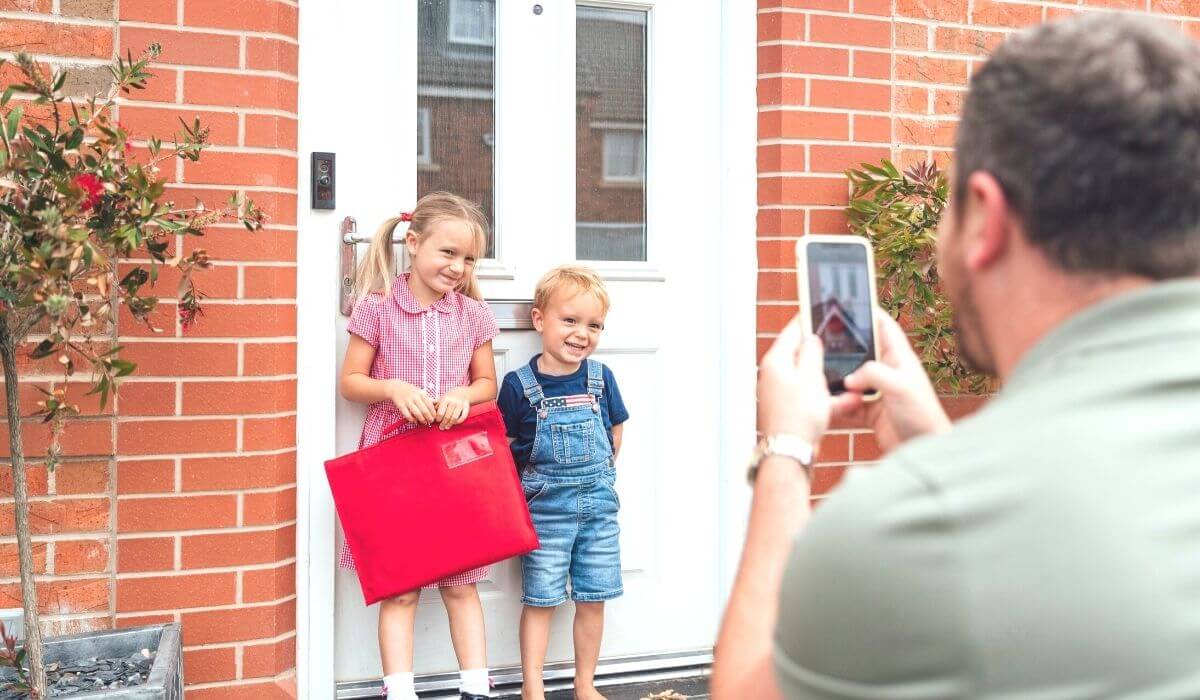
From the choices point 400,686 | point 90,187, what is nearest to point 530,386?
point 400,686

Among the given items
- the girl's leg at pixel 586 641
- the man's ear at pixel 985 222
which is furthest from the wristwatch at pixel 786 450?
the girl's leg at pixel 586 641

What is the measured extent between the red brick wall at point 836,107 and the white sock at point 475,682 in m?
1.23

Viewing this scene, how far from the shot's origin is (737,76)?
361 cm

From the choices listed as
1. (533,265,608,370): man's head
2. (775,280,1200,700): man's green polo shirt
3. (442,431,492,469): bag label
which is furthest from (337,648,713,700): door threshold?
(775,280,1200,700): man's green polo shirt

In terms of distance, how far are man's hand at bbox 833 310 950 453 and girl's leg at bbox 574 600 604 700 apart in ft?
6.73

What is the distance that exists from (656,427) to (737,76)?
3.76 feet

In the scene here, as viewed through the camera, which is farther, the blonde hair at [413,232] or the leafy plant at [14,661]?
the blonde hair at [413,232]

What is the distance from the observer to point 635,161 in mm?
3660

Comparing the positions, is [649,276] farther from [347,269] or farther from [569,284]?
[347,269]

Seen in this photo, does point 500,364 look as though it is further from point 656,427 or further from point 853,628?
point 853,628

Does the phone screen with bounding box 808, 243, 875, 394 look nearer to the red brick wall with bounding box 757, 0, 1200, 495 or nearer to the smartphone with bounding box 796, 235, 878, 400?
the smartphone with bounding box 796, 235, 878, 400

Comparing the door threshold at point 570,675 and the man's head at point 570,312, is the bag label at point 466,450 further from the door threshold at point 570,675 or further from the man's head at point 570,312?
the door threshold at point 570,675

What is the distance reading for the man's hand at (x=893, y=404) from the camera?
4.53 feet

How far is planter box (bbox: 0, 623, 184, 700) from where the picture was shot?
2547 mm
